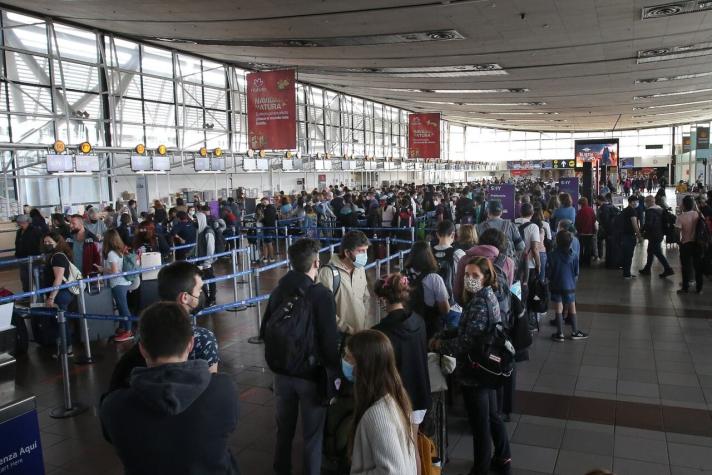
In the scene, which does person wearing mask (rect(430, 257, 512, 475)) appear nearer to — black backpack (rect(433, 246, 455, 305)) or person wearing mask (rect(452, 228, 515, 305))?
person wearing mask (rect(452, 228, 515, 305))

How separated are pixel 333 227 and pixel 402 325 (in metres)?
11.5

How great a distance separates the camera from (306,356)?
130 inches

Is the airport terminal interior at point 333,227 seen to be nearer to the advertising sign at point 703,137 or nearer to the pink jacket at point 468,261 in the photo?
the pink jacket at point 468,261

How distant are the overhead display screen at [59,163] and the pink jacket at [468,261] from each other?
1213 centimetres

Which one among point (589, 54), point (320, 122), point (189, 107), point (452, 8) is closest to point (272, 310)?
point (452, 8)

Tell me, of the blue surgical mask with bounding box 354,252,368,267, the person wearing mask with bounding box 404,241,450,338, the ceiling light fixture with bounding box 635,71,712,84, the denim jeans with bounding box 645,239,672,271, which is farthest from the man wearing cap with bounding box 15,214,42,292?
the ceiling light fixture with bounding box 635,71,712,84

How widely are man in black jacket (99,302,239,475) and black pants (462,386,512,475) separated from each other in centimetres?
226

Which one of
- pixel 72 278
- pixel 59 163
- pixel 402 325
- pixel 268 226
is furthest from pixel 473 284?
pixel 59 163

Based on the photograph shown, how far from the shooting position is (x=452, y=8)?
11.9 metres

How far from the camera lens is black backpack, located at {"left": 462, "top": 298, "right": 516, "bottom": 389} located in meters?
3.66

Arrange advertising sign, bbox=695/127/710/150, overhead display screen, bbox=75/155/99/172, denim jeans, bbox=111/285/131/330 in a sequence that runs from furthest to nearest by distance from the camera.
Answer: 1. advertising sign, bbox=695/127/710/150
2. overhead display screen, bbox=75/155/99/172
3. denim jeans, bbox=111/285/131/330

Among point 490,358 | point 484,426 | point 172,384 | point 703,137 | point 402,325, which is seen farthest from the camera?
point 703,137

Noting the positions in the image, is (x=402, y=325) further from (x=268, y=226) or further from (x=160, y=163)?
(x=160, y=163)

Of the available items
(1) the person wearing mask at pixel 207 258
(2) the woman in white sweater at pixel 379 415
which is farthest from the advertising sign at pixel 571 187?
(2) the woman in white sweater at pixel 379 415
